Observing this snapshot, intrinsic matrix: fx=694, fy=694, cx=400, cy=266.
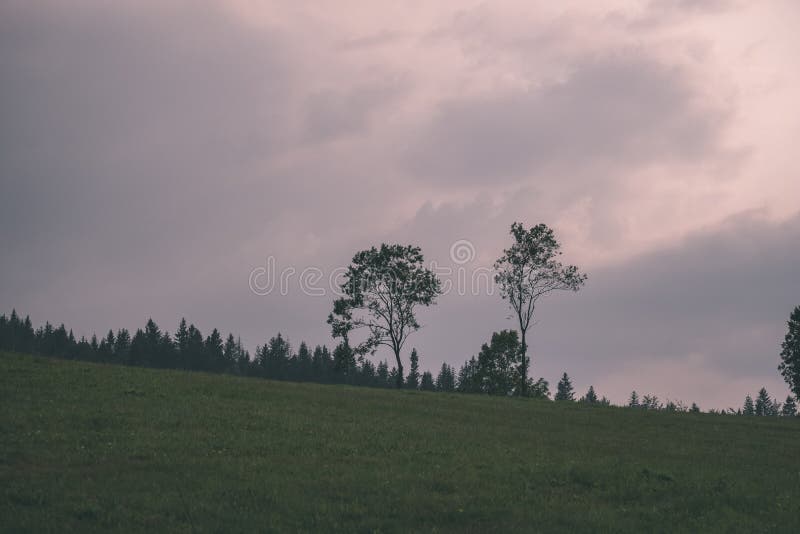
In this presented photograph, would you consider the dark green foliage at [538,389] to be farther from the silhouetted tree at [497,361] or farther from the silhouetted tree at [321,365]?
the silhouetted tree at [321,365]

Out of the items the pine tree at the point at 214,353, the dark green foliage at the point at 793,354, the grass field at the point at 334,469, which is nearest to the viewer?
the grass field at the point at 334,469

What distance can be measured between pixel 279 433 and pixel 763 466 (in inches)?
869

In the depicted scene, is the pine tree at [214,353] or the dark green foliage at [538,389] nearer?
the dark green foliage at [538,389]

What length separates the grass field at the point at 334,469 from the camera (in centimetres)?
1853

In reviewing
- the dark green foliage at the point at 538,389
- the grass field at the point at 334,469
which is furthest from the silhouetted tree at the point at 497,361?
the grass field at the point at 334,469

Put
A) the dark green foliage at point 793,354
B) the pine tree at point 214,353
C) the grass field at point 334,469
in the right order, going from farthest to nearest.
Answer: the pine tree at point 214,353, the dark green foliage at point 793,354, the grass field at point 334,469

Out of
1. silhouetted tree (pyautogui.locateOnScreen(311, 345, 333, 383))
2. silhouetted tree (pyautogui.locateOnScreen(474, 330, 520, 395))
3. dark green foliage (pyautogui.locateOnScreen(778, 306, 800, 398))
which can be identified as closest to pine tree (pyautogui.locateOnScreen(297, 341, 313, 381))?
silhouetted tree (pyautogui.locateOnScreen(311, 345, 333, 383))

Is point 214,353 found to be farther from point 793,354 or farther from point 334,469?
point 334,469

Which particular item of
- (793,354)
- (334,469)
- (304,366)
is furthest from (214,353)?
(334,469)

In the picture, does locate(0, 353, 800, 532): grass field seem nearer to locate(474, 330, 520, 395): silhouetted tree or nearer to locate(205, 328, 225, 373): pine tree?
locate(474, 330, 520, 395): silhouetted tree

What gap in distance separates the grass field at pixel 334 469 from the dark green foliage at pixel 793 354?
211 feet

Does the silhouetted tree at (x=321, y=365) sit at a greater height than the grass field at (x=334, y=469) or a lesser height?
greater

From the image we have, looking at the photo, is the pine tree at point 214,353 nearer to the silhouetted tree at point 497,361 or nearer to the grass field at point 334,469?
the silhouetted tree at point 497,361

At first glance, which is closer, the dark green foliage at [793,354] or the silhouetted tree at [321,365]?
the dark green foliage at [793,354]
